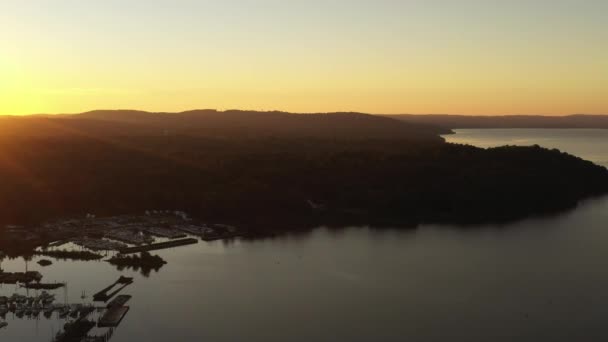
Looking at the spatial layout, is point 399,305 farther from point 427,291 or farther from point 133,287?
point 133,287

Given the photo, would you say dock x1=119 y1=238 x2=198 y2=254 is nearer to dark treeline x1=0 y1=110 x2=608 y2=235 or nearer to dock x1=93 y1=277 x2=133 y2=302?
dock x1=93 y1=277 x2=133 y2=302

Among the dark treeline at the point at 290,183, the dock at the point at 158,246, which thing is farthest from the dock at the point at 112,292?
the dark treeline at the point at 290,183

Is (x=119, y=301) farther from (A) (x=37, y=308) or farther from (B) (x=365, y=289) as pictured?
(B) (x=365, y=289)

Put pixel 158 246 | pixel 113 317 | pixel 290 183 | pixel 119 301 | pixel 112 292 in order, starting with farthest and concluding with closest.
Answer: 1. pixel 290 183
2. pixel 158 246
3. pixel 112 292
4. pixel 119 301
5. pixel 113 317

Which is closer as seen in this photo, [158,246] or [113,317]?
[113,317]

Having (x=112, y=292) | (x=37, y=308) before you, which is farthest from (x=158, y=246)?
(x=37, y=308)

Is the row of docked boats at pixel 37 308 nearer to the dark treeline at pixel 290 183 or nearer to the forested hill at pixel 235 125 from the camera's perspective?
the dark treeline at pixel 290 183

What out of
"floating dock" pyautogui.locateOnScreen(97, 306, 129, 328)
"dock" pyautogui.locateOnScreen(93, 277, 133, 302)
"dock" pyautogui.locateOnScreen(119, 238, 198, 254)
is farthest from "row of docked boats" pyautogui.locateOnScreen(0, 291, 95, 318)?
"dock" pyautogui.locateOnScreen(119, 238, 198, 254)
